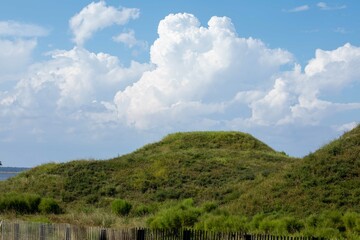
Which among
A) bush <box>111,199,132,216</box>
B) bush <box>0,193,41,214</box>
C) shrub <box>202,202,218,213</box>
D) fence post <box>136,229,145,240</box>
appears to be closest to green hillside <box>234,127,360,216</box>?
shrub <box>202,202,218,213</box>

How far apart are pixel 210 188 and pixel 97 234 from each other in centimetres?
2949

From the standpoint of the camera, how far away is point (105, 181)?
5216 cm

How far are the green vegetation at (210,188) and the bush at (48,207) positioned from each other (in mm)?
82

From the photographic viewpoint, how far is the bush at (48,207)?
3898cm

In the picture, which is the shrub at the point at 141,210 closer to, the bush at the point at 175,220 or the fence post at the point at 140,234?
the bush at the point at 175,220

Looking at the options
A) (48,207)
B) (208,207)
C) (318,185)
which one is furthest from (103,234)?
(48,207)

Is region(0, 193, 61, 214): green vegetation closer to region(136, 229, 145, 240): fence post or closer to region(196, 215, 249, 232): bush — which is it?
region(196, 215, 249, 232): bush

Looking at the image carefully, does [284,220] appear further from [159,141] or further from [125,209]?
[159,141]

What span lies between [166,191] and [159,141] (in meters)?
21.6

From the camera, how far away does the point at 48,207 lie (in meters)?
39.5

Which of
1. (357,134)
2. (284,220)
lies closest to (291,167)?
(357,134)

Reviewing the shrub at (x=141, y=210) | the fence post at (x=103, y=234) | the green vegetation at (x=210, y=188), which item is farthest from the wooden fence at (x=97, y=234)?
the shrub at (x=141, y=210)

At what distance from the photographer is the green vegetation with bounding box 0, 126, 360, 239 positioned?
27.8 m

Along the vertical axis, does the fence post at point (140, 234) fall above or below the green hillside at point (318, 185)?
below
